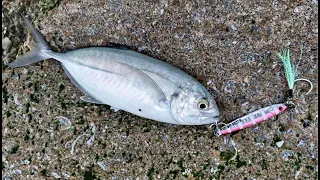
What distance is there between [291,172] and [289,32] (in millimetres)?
957

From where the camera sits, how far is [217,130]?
2703mm

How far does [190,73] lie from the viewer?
9.04 feet

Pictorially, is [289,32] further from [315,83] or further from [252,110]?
[252,110]

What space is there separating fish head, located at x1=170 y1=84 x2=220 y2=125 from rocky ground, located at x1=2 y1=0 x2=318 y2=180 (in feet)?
0.72

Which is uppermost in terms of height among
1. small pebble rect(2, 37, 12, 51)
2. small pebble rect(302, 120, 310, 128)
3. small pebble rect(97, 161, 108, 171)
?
small pebble rect(2, 37, 12, 51)

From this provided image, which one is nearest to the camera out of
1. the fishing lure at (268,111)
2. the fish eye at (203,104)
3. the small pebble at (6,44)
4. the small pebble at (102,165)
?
the fish eye at (203,104)

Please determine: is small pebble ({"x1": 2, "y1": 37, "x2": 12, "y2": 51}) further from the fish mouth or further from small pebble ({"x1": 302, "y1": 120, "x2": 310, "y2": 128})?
small pebble ({"x1": 302, "y1": 120, "x2": 310, "y2": 128})

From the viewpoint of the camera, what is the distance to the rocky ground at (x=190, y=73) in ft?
8.84

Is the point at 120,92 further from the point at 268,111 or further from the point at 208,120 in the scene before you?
the point at 268,111

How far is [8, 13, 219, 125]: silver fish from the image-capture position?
2527 millimetres

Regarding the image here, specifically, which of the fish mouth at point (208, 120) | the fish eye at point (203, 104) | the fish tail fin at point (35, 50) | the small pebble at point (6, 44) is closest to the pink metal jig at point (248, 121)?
the fish mouth at point (208, 120)

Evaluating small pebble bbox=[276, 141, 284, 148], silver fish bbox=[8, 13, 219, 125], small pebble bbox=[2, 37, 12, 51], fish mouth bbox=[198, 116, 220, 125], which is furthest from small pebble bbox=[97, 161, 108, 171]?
small pebble bbox=[276, 141, 284, 148]

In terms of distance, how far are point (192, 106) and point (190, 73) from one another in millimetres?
327

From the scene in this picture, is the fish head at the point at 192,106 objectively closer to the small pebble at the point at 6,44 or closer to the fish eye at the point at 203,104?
the fish eye at the point at 203,104
